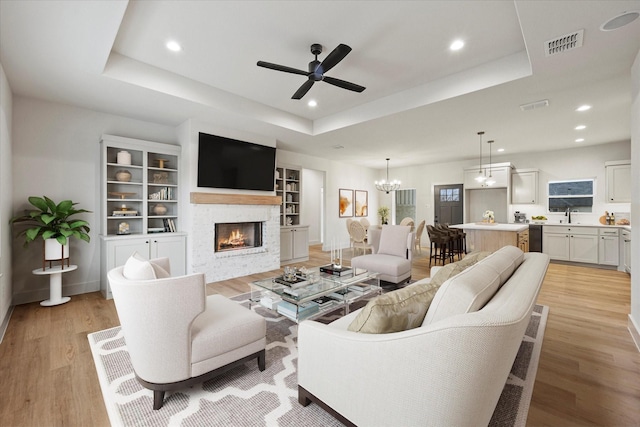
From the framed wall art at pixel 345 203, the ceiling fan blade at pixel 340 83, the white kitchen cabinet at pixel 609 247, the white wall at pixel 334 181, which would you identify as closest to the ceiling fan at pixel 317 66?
the ceiling fan blade at pixel 340 83

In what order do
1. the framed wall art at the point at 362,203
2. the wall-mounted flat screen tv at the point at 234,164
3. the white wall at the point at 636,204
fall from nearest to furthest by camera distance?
the white wall at the point at 636,204
the wall-mounted flat screen tv at the point at 234,164
the framed wall art at the point at 362,203

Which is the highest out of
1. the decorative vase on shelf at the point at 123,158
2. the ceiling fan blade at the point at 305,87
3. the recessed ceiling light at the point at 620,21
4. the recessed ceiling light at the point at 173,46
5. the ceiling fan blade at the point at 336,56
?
the recessed ceiling light at the point at 173,46

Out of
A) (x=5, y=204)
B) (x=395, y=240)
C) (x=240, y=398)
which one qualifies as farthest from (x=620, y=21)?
(x=5, y=204)

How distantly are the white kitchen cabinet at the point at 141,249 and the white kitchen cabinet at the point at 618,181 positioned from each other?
337 inches

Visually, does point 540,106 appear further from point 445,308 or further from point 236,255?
point 236,255

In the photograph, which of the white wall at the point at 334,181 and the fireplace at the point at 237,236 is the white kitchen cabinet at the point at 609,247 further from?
the fireplace at the point at 237,236

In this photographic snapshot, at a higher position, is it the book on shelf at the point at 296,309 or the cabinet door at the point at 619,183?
the cabinet door at the point at 619,183

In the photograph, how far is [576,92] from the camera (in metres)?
3.44

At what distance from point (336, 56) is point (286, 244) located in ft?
14.4

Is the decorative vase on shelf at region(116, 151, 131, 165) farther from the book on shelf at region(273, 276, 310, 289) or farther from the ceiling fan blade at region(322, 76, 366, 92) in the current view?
the ceiling fan blade at region(322, 76, 366, 92)

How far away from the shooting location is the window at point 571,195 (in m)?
6.32

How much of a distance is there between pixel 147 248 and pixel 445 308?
4.35 metres

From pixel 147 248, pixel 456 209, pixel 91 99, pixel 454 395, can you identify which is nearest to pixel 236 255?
pixel 147 248

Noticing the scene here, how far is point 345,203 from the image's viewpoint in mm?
8828
